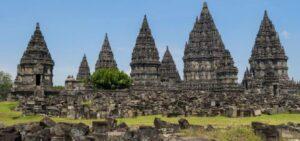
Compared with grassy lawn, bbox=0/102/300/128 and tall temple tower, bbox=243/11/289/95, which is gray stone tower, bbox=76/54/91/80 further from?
grassy lawn, bbox=0/102/300/128

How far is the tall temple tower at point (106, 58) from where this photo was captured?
11881 centimetres

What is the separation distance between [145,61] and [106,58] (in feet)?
46.4

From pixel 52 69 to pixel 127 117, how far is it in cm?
5130

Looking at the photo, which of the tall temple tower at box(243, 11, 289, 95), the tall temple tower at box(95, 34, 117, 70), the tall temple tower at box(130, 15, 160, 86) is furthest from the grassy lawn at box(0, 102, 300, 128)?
the tall temple tower at box(95, 34, 117, 70)

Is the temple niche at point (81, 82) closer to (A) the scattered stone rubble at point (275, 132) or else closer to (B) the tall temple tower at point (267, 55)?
(B) the tall temple tower at point (267, 55)

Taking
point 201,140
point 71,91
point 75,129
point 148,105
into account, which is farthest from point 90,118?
point 71,91

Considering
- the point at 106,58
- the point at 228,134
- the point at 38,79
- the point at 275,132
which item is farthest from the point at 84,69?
the point at 275,132

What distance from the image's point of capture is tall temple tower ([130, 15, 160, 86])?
10969cm

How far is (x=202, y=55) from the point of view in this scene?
11538cm

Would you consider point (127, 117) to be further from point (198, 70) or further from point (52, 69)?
point (198, 70)

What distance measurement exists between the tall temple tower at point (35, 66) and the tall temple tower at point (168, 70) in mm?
41466

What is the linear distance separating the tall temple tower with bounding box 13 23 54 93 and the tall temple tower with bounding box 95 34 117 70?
33.2 meters

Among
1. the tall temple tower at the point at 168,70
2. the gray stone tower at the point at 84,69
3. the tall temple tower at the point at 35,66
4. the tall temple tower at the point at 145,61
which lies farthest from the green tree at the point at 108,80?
the tall temple tower at the point at 168,70

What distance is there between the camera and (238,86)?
10575cm
